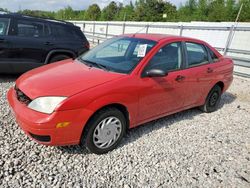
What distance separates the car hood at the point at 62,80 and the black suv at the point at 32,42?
2.56 m

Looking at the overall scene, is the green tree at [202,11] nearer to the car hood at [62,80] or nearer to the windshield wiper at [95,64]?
the windshield wiper at [95,64]

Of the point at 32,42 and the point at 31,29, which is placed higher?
the point at 31,29

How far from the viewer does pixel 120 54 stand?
402cm

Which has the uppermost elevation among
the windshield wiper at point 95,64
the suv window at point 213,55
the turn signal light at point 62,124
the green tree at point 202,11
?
the green tree at point 202,11

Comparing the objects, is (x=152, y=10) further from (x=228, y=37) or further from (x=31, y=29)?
(x=31, y=29)

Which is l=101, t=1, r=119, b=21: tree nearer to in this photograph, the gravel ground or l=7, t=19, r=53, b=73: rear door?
l=7, t=19, r=53, b=73: rear door

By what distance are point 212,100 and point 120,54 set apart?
98.6 inches

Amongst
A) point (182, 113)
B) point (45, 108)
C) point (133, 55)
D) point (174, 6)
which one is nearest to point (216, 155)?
point (182, 113)

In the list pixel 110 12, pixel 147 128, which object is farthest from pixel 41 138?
pixel 110 12

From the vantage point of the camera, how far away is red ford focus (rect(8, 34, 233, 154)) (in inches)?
110

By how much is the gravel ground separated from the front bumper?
34 centimetres

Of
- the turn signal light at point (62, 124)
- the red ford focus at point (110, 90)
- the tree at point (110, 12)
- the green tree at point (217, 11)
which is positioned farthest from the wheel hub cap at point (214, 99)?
the tree at point (110, 12)

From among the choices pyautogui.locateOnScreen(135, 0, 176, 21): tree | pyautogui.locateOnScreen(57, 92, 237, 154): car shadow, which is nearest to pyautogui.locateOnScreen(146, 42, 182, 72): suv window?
pyautogui.locateOnScreen(57, 92, 237, 154): car shadow

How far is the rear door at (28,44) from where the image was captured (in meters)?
5.79
